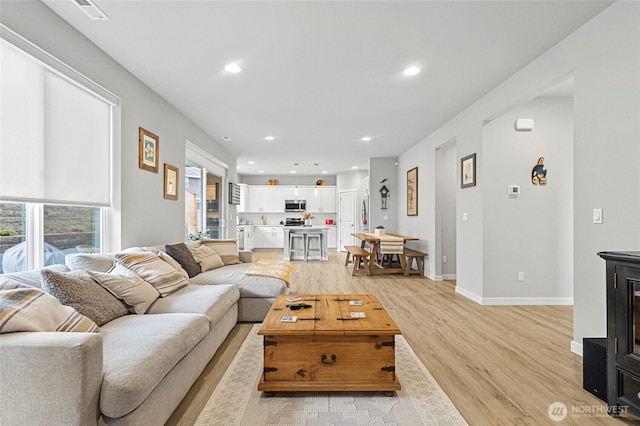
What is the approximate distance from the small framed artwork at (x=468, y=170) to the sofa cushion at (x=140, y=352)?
3.77 meters

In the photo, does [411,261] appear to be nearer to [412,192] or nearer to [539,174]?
[412,192]

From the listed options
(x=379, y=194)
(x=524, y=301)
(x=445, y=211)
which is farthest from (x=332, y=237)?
(x=524, y=301)

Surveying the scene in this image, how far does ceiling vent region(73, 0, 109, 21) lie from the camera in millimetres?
2287

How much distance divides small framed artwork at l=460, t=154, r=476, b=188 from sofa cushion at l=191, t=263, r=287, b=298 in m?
2.87

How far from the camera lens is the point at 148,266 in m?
2.79

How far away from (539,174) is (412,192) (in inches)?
113

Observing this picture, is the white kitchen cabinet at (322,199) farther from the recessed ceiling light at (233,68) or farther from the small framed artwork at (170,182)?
the recessed ceiling light at (233,68)

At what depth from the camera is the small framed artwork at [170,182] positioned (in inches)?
167

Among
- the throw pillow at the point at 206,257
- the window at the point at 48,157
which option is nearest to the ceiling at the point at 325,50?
the window at the point at 48,157

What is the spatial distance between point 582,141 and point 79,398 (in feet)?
11.7

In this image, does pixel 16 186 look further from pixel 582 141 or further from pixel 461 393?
pixel 582 141

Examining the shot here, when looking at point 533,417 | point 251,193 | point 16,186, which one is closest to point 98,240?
point 16,186

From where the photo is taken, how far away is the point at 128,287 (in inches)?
93.8

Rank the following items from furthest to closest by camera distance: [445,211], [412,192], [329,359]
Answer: [412,192] → [445,211] → [329,359]
